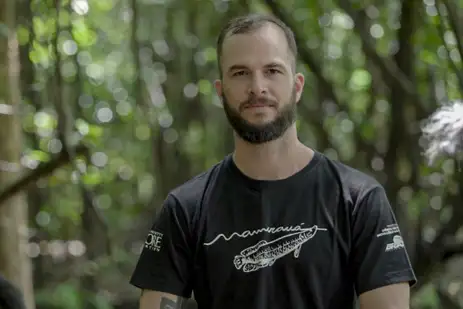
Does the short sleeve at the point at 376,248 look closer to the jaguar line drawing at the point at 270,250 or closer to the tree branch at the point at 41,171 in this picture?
the jaguar line drawing at the point at 270,250

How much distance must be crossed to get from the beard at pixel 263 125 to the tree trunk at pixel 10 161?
1959 mm

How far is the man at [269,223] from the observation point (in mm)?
1604

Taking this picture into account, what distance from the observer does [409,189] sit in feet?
12.9

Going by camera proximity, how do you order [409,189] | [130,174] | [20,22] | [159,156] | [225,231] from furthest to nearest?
[130,174], [159,156], [20,22], [409,189], [225,231]

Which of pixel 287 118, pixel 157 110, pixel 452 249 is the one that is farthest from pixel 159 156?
pixel 287 118

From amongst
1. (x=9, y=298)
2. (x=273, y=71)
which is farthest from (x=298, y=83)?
(x=9, y=298)

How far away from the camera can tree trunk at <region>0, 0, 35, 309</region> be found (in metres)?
3.40

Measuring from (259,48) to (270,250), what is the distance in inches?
17.5

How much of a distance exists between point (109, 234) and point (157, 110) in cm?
202

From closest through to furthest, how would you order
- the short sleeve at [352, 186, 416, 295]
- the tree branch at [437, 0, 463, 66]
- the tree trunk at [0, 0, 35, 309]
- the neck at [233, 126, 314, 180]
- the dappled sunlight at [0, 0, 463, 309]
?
the short sleeve at [352, 186, 416, 295] → the neck at [233, 126, 314, 180] → the tree branch at [437, 0, 463, 66] → the tree trunk at [0, 0, 35, 309] → the dappled sunlight at [0, 0, 463, 309]

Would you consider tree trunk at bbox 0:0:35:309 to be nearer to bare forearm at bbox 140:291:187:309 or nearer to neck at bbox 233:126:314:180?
bare forearm at bbox 140:291:187:309

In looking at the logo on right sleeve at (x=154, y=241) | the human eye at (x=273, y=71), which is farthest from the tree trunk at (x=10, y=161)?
the human eye at (x=273, y=71)

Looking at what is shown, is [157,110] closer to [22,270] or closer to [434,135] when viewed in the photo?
[22,270]

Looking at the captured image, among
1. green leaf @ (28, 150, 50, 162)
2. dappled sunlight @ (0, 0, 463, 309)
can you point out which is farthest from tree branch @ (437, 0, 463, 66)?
green leaf @ (28, 150, 50, 162)
